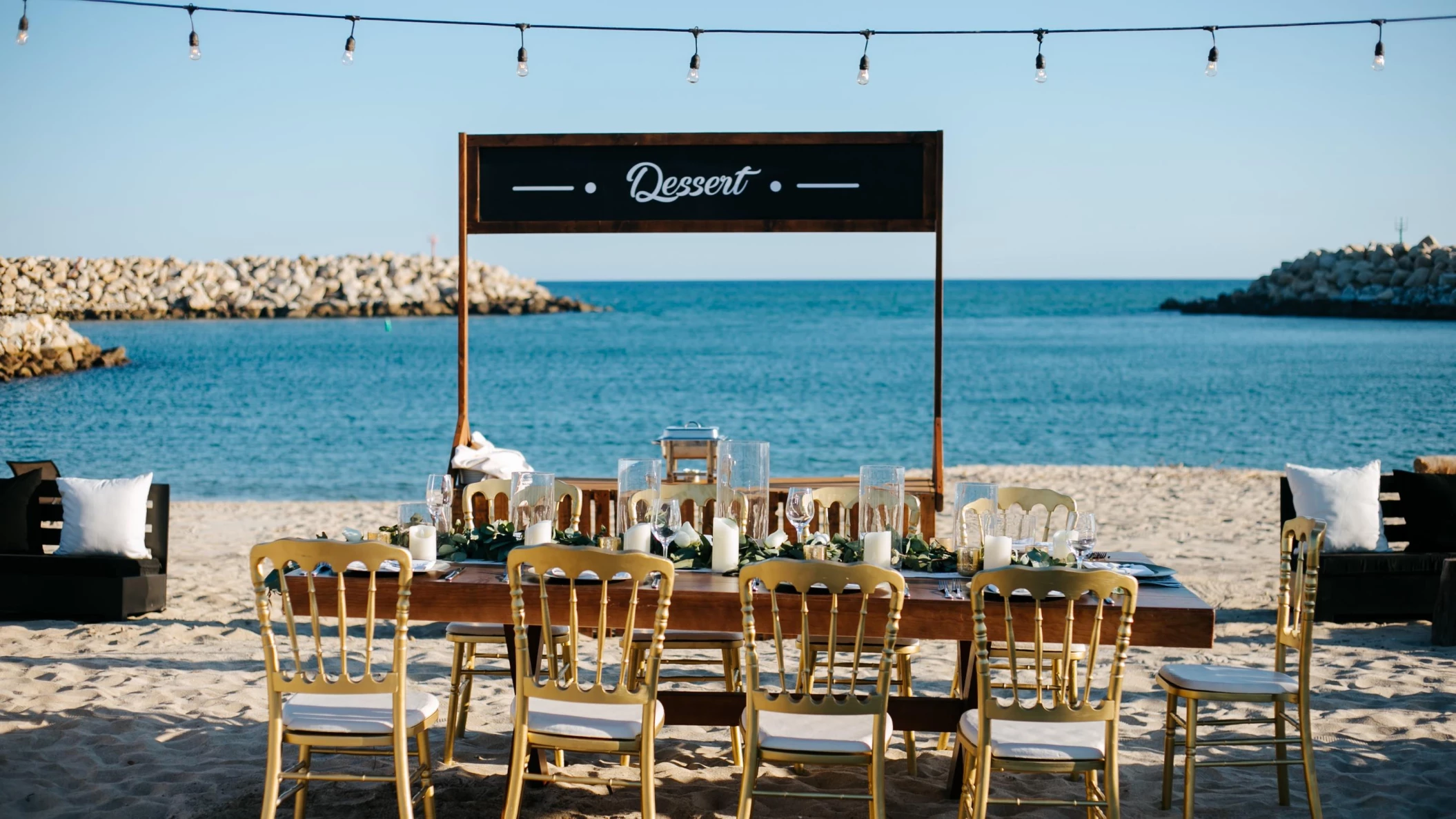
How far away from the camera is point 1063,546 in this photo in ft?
11.8

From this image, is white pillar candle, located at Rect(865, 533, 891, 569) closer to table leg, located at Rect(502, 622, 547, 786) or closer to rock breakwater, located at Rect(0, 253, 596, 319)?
table leg, located at Rect(502, 622, 547, 786)

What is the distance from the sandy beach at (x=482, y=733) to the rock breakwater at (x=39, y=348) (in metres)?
19.8

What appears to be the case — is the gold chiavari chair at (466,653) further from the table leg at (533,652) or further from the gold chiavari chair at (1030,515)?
the gold chiavari chair at (1030,515)

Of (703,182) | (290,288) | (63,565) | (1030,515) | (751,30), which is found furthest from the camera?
(290,288)

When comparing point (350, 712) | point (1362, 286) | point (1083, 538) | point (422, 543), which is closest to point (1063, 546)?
point (1083, 538)

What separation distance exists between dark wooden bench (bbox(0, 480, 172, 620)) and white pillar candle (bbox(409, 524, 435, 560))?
2.79 m

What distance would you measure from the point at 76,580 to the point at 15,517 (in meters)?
0.43

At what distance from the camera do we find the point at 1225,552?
7770 millimetres

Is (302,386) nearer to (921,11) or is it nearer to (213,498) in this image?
(213,498)

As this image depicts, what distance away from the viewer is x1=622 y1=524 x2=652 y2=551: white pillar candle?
3.76m

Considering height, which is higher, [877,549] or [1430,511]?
[877,549]

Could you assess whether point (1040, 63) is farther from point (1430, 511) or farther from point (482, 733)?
point (482, 733)

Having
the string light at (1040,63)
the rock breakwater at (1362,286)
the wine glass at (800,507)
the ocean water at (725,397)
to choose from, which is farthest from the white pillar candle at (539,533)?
the rock breakwater at (1362,286)

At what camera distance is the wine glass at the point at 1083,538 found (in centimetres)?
358
